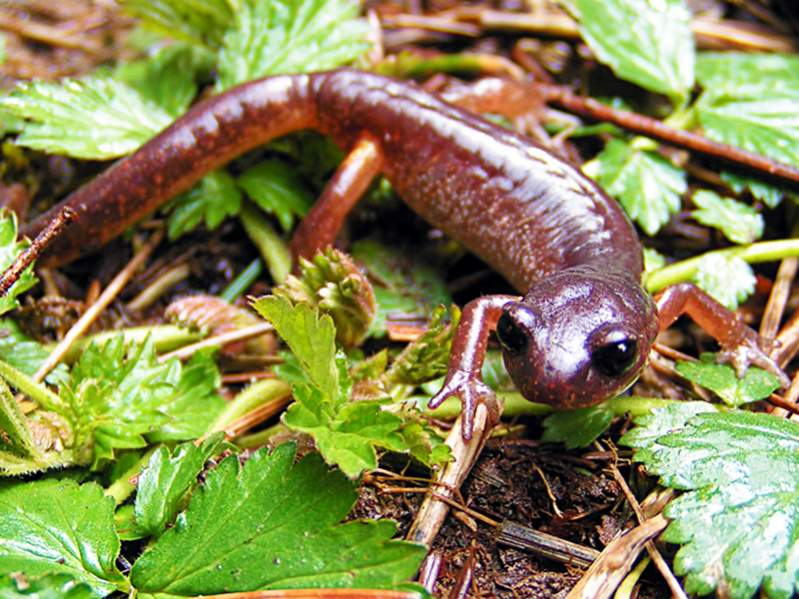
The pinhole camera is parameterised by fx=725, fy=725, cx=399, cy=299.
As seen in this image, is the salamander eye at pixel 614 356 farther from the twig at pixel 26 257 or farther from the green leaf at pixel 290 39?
the green leaf at pixel 290 39

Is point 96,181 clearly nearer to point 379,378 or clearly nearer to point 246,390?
point 246,390

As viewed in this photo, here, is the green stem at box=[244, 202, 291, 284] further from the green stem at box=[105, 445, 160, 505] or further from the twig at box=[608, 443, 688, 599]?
the twig at box=[608, 443, 688, 599]

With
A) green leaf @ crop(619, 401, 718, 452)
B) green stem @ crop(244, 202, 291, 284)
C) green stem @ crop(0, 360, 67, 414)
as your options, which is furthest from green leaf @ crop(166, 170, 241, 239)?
green leaf @ crop(619, 401, 718, 452)

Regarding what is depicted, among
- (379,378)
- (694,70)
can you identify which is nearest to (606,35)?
(694,70)

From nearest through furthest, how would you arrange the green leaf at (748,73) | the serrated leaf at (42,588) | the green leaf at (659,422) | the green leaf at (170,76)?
1. the serrated leaf at (42,588)
2. the green leaf at (659,422)
3. the green leaf at (748,73)
4. the green leaf at (170,76)

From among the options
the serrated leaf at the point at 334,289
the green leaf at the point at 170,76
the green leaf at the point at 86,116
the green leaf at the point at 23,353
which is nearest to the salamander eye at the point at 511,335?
the serrated leaf at the point at 334,289

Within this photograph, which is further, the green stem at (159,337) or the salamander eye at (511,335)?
the green stem at (159,337)

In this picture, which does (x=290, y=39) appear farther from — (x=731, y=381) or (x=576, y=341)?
(x=731, y=381)

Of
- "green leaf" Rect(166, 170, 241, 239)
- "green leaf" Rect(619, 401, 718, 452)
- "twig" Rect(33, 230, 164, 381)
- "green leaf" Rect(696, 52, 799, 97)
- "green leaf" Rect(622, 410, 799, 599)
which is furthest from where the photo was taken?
"green leaf" Rect(696, 52, 799, 97)
